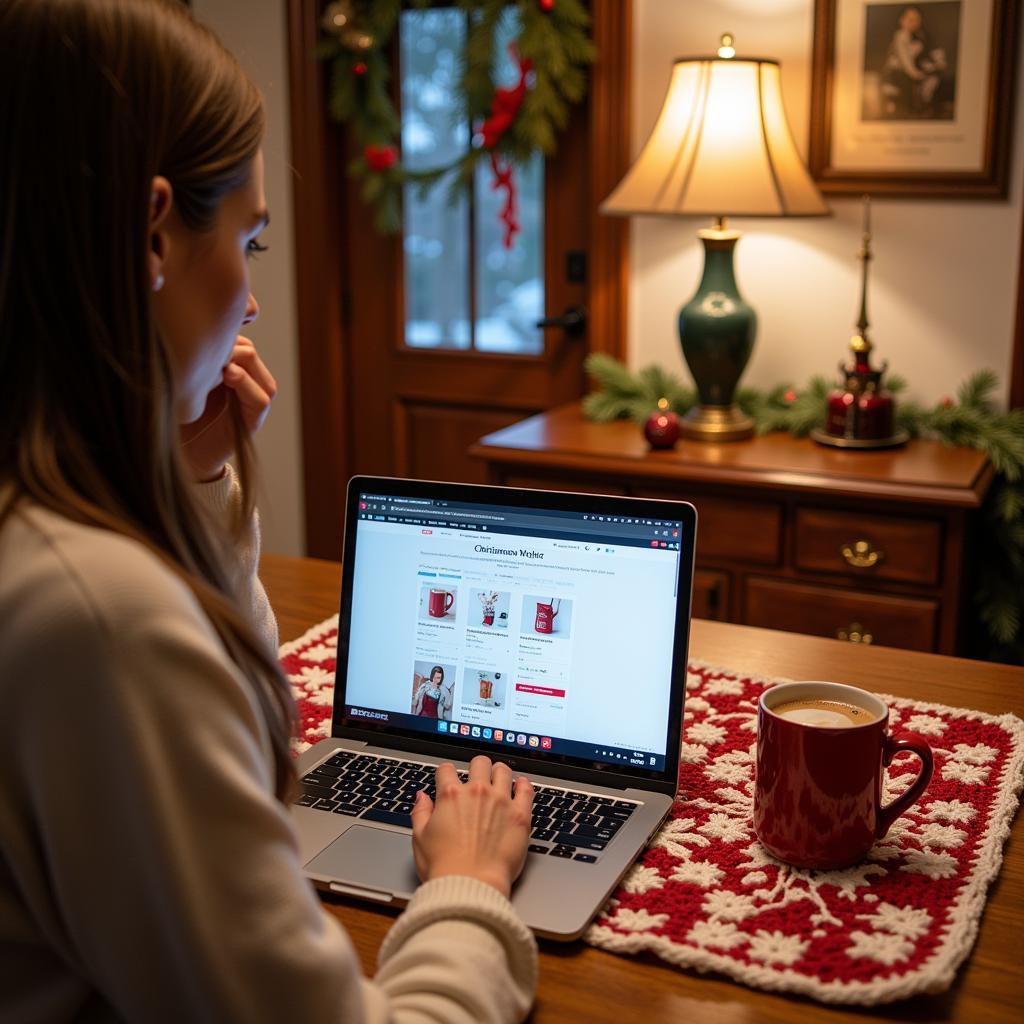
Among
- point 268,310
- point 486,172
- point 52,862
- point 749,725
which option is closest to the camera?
point 52,862

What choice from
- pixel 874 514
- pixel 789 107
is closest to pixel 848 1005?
pixel 874 514

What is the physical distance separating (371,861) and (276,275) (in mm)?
2693

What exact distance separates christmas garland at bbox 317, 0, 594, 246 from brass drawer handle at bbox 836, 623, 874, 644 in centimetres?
130

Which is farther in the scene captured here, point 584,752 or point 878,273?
point 878,273

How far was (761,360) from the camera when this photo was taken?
2.86 m

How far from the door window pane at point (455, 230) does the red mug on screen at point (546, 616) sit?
2157mm

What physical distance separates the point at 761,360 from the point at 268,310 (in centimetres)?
139

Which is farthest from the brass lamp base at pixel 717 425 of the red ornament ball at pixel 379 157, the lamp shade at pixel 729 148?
the red ornament ball at pixel 379 157

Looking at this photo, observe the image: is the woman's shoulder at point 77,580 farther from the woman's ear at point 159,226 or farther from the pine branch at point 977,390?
the pine branch at point 977,390

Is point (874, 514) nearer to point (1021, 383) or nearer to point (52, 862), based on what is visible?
point (1021, 383)

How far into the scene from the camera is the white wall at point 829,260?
263 centimetres

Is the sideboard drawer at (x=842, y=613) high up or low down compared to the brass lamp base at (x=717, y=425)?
down

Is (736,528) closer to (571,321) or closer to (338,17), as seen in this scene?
(571,321)

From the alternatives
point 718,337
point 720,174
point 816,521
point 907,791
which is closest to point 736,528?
point 816,521
